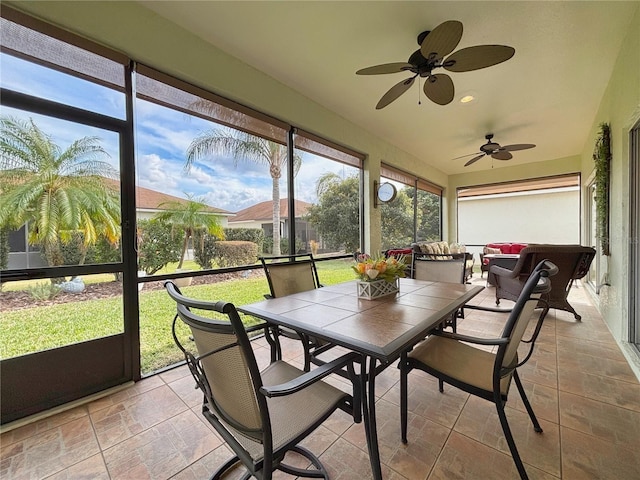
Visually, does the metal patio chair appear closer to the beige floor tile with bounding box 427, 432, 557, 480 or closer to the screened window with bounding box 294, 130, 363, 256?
the beige floor tile with bounding box 427, 432, 557, 480

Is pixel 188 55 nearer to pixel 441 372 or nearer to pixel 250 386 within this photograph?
pixel 250 386

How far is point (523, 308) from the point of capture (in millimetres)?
1217

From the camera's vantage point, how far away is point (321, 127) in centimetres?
374

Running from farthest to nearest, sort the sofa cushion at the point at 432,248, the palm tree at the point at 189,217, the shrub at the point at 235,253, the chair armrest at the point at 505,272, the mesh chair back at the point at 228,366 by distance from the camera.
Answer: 1. the sofa cushion at the point at 432,248
2. the chair armrest at the point at 505,272
3. the shrub at the point at 235,253
4. the palm tree at the point at 189,217
5. the mesh chair back at the point at 228,366

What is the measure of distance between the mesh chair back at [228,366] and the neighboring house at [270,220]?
2.06 m

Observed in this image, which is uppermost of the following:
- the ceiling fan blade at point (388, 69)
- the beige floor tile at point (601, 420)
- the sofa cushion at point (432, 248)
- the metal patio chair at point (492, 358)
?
the ceiling fan blade at point (388, 69)

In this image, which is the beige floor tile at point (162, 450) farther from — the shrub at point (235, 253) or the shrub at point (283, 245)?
the shrub at point (283, 245)

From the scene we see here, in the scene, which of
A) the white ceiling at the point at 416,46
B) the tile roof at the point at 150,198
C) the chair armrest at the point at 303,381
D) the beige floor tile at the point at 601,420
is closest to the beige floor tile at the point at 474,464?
the beige floor tile at the point at 601,420

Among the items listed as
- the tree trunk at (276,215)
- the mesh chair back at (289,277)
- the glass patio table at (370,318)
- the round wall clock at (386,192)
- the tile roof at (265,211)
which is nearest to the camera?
the glass patio table at (370,318)

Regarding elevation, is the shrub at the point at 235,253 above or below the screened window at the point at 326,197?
below

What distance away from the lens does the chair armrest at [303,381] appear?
87cm

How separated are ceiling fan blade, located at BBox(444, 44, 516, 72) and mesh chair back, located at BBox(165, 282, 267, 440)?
2.40 metres

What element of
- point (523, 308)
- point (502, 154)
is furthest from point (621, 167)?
point (523, 308)

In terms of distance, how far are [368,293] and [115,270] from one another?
195cm
